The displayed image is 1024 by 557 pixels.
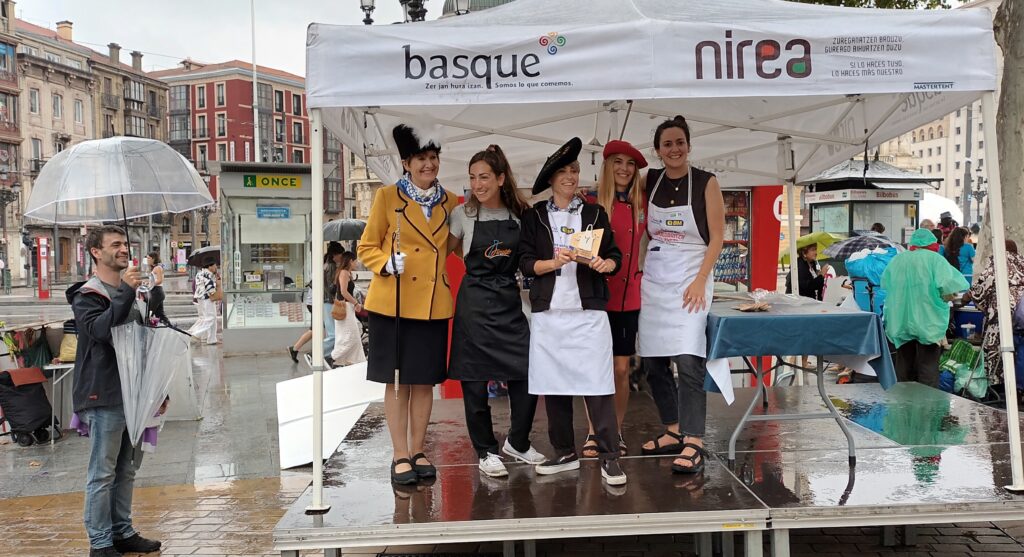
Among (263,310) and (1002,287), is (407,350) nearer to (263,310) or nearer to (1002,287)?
(1002,287)

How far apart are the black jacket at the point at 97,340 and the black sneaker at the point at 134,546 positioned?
849 millimetres

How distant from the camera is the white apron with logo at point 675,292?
444cm

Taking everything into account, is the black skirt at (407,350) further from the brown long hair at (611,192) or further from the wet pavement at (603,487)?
the brown long hair at (611,192)

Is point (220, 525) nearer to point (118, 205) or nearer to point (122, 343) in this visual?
point (122, 343)

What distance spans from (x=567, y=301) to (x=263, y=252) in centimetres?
1196

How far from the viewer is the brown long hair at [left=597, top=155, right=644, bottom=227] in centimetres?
455

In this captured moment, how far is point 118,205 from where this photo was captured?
723 cm

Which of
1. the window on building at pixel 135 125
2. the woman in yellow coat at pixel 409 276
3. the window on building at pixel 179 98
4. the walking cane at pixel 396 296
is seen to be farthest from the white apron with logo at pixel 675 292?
the window on building at pixel 179 98

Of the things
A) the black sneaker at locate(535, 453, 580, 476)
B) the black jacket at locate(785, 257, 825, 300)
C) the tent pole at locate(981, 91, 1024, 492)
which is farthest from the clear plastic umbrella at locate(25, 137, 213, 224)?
the black jacket at locate(785, 257, 825, 300)

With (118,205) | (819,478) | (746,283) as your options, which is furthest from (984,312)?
(118,205)

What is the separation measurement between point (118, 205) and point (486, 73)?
4751mm

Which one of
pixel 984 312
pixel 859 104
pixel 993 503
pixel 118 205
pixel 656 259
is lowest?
Answer: pixel 993 503

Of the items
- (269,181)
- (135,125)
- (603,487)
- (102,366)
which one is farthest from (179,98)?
(603,487)

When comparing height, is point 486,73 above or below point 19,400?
above
